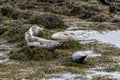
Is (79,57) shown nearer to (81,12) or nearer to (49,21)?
(49,21)

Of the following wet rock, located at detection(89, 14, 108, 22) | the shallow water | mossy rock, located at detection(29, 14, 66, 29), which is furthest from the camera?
wet rock, located at detection(89, 14, 108, 22)

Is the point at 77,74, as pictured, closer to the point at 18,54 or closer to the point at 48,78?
the point at 48,78

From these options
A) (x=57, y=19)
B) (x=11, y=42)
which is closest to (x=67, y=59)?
(x=11, y=42)

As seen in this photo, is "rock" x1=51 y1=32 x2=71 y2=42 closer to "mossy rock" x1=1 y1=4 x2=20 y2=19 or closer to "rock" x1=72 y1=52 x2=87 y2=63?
"rock" x1=72 y1=52 x2=87 y2=63

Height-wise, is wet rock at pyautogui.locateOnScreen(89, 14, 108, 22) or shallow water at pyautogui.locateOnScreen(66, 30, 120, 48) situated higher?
shallow water at pyautogui.locateOnScreen(66, 30, 120, 48)

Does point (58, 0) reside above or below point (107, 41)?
below

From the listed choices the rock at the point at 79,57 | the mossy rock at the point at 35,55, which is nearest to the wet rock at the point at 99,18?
the mossy rock at the point at 35,55

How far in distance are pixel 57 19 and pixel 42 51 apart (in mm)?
8438

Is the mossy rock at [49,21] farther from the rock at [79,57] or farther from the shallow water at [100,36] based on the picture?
the rock at [79,57]

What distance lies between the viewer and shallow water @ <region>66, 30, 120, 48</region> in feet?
66.7

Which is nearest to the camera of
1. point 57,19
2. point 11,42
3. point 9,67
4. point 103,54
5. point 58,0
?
point 9,67

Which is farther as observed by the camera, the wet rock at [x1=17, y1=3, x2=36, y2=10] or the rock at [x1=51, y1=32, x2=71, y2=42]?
the wet rock at [x1=17, y1=3, x2=36, y2=10]

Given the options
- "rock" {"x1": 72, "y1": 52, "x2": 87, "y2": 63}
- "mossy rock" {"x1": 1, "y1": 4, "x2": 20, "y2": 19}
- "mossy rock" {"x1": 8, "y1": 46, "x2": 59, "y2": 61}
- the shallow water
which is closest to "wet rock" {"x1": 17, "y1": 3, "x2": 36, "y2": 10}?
"mossy rock" {"x1": 1, "y1": 4, "x2": 20, "y2": 19}

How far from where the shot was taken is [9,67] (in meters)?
15.2
